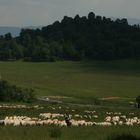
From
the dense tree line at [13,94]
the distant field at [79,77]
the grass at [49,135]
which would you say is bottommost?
the distant field at [79,77]

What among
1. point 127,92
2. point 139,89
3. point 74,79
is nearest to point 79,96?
point 127,92

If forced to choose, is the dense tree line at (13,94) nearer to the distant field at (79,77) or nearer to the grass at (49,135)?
the distant field at (79,77)

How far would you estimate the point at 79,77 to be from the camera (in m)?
168

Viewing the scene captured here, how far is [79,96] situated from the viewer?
11281cm

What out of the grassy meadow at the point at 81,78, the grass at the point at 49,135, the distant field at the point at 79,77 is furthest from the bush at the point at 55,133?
the distant field at the point at 79,77

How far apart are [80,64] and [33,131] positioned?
563 ft

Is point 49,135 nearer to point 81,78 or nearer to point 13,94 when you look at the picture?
point 13,94

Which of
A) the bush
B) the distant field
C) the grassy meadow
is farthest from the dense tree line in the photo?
the bush

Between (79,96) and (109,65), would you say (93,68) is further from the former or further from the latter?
(79,96)

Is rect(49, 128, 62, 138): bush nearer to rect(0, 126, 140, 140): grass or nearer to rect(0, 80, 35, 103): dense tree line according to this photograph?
rect(0, 126, 140, 140): grass

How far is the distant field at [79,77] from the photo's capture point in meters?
128

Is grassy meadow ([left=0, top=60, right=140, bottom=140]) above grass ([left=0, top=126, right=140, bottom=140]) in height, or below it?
below

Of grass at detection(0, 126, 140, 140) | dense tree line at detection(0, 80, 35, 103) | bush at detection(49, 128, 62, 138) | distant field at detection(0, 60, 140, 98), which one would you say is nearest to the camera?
grass at detection(0, 126, 140, 140)

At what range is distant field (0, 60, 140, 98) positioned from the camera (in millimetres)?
127562
